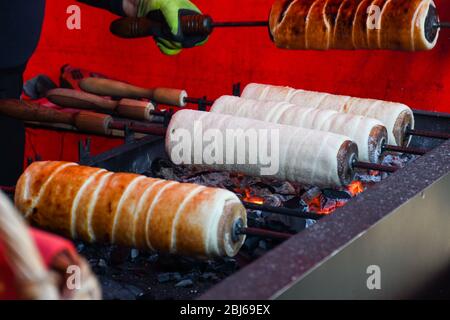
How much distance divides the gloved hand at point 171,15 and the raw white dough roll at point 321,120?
1.89ft

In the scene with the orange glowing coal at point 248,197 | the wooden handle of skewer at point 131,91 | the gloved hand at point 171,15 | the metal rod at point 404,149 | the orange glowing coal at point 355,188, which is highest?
the gloved hand at point 171,15

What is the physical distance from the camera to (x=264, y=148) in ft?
10.7

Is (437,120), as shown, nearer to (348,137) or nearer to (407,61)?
(348,137)

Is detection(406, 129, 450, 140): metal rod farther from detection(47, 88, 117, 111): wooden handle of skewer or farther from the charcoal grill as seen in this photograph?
detection(47, 88, 117, 111): wooden handle of skewer

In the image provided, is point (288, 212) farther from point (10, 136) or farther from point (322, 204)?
point (10, 136)

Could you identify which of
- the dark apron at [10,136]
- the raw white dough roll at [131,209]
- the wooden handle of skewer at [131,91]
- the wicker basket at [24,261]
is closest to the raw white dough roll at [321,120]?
the wooden handle of skewer at [131,91]

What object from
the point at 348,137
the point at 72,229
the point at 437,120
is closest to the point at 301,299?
the point at 72,229

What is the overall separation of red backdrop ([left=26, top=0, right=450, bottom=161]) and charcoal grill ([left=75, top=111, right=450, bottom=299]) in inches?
113

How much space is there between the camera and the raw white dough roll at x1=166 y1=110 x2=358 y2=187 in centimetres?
317

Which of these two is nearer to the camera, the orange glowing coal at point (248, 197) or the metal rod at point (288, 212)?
the metal rod at point (288, 212)

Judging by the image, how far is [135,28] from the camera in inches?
162

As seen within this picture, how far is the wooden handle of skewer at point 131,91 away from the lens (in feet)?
13.9

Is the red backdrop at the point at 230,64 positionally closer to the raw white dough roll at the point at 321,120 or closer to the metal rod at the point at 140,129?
the raw white dough roll at the point at 321,120
